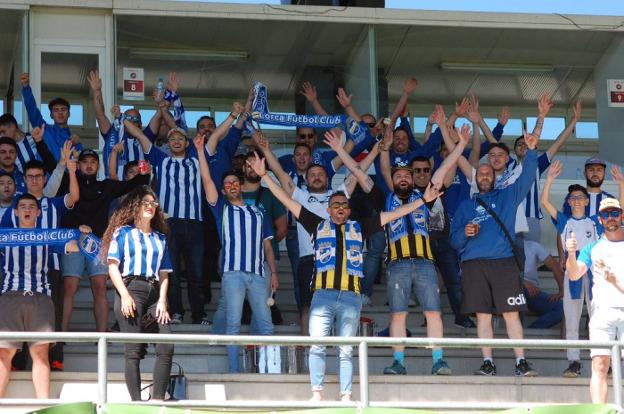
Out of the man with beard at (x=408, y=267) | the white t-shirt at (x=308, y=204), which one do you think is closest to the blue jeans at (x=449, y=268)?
the man with beard at (x=408, y=267)

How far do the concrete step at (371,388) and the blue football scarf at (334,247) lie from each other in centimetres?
83

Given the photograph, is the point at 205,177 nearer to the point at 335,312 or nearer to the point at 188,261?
the point at 188,261

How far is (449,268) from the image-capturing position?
12289 mm

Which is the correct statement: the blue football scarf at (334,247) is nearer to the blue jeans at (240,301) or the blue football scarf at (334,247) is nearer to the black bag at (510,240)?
the blue jeans at (240,301)

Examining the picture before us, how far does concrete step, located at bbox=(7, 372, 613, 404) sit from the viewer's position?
10.4 metres

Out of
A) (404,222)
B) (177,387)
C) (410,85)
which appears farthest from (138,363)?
(410,85)

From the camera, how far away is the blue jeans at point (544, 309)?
12344mm

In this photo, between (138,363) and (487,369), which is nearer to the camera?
(138,363)

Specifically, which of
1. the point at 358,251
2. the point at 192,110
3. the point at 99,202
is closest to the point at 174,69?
the point at 192,110

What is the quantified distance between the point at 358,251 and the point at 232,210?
129 centimetres

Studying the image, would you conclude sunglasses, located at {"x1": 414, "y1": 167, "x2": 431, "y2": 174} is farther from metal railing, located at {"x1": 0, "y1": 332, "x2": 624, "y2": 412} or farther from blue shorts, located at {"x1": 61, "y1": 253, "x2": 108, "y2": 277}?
metal railing, located at {"x1": 0, "y1": 332, "x2": 624, "y2": 412}

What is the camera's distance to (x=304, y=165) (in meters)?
12.8

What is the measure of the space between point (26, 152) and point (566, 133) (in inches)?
223

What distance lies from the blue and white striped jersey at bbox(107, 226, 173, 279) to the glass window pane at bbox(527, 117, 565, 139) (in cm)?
698
